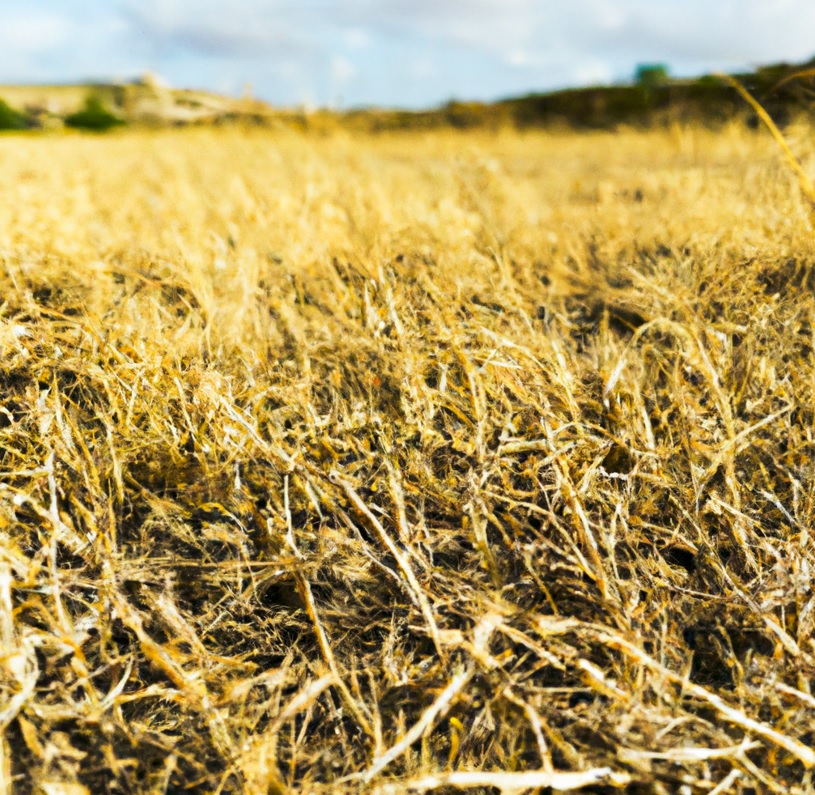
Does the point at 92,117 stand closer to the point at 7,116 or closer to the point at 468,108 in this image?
the point at 7,116

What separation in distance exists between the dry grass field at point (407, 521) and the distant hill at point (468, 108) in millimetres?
927

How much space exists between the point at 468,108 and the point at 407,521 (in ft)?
30.5

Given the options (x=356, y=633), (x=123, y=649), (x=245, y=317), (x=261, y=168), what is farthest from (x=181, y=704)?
(x=261, y=168)

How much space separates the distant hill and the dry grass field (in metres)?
0.93

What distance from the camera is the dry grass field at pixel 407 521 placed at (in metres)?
1.04

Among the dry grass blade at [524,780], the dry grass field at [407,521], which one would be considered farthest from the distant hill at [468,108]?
the dry grass blade at [524,780]

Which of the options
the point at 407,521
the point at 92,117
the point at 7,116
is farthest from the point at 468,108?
the point at 407,521

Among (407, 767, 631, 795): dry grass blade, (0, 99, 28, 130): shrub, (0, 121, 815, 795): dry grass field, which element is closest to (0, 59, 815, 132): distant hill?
(0, 99, 28, 130): shrub

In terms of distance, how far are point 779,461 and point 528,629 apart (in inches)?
27.5

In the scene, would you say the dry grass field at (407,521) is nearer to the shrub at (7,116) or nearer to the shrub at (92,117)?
the shrub at (7,116)

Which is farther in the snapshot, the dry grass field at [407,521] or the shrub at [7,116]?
the shrub at [7,116]

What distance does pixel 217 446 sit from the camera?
1.33 metres

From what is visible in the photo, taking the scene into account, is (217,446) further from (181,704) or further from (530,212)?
(530,212)

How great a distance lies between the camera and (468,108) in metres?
9.38
